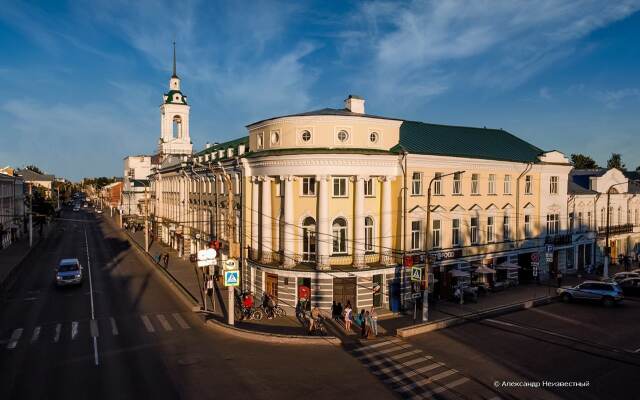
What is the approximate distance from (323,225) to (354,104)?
37.4 ft

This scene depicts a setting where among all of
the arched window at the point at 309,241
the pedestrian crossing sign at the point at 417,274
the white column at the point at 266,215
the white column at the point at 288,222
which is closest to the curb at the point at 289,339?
the white column at the point at 288,222

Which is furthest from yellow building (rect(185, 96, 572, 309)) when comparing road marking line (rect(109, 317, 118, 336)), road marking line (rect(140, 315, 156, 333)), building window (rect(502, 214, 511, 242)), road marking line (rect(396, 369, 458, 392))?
road marking line (rect(396, 369, 458, 392))

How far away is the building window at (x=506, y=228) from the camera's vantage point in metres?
39.6

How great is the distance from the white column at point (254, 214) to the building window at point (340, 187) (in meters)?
6.33

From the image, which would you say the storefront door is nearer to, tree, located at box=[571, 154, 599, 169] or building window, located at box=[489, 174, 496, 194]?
building window, located at box=[489, 174, 496, 194]

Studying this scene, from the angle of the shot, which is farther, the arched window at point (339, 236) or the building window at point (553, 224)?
the building window at point (553, 224)

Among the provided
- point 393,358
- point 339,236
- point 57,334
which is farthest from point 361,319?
point 57,334

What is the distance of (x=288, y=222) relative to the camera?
1214 inches

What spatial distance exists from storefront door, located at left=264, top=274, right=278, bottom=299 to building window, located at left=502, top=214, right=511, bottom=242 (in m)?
20.9

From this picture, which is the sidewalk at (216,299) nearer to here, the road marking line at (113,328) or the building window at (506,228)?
the road marking line at (113,328)

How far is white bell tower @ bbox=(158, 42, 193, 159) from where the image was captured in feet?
247

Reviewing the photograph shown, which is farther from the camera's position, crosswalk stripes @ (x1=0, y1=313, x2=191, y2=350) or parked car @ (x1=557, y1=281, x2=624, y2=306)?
parked car @ (x1=557, y1=281, x2=624, y2=306)

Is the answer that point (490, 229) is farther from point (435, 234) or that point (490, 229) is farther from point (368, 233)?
point (368, 233)

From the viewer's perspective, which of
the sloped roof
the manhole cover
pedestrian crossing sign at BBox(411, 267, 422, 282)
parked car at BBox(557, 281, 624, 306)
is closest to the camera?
the manhole cover
